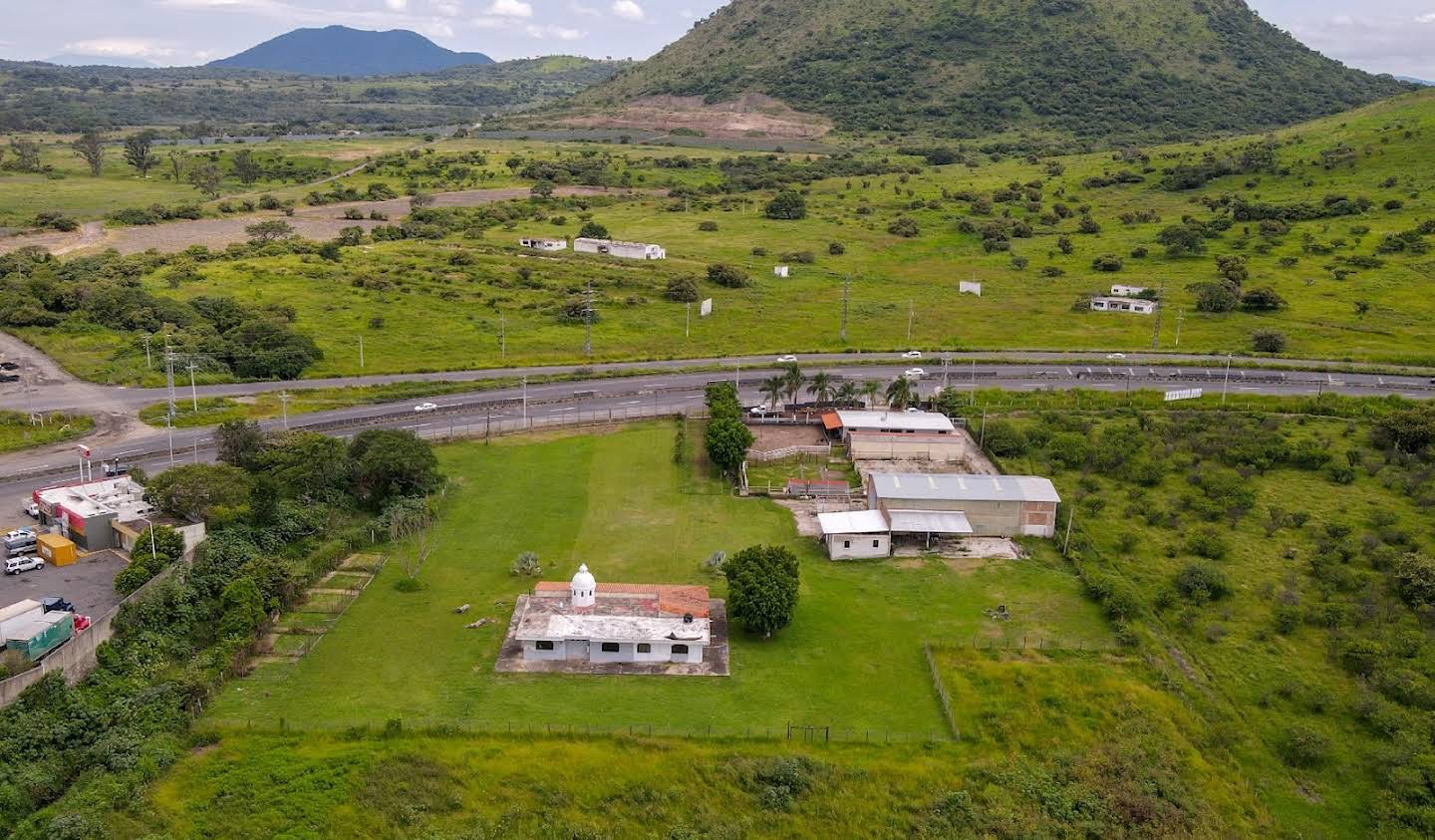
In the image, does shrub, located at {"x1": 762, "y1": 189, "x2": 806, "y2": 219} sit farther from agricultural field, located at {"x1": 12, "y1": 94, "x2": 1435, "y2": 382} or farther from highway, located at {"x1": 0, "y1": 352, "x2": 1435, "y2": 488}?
highway, located at {"x1": 0, "y1": 352, "x2": 1435, "y2": 488}

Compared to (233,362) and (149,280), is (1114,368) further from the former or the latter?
(149,280)

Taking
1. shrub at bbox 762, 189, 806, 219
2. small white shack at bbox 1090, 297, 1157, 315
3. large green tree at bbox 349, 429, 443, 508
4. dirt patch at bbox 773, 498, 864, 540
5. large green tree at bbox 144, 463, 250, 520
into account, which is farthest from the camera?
shrub at bbox 762, 189, 806, 219

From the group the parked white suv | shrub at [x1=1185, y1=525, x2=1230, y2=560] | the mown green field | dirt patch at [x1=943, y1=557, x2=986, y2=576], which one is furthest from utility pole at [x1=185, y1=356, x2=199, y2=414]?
shrub at [x1=1185, y1=525, x2=1230, y2=560]

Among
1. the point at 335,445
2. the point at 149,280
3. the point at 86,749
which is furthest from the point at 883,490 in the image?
the point at 149,280

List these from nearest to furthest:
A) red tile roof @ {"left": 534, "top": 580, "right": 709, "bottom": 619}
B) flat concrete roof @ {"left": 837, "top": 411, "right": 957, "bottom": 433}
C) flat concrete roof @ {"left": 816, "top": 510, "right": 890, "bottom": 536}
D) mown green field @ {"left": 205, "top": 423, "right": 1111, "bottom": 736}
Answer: mown green field @ {"left": 205, "top": 423, "right": 1111, "bottom": 736}, red tile roof @ {"left": 534, "top": 580, "right": 709, "bottom": 619}, flat concrete roof @ {"left": 816, "top": 510, "right": 890, "bottom": 536}, flat concrete roof @ {"left": 837, "top": 411, "right": 957, "bottom": 433}

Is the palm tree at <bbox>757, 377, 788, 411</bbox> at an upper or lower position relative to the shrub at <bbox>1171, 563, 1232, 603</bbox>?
upper

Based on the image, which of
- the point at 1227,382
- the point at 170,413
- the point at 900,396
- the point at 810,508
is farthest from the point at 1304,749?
the point at 170,413

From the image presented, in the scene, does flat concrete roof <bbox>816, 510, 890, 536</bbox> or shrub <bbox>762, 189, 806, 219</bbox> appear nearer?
flat concrete roof <bbox>816, 510, 890, 536</bbox>

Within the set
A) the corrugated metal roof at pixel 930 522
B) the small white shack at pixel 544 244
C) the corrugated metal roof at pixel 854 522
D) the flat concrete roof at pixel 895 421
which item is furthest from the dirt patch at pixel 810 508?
the small white shack at pixel 544 244

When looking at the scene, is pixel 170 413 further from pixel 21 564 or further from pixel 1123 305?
pixel 1123 305
